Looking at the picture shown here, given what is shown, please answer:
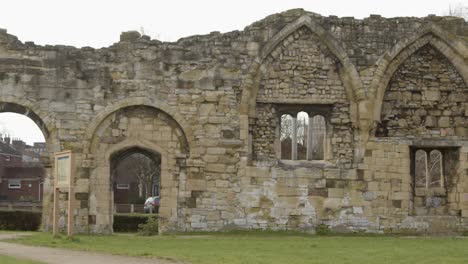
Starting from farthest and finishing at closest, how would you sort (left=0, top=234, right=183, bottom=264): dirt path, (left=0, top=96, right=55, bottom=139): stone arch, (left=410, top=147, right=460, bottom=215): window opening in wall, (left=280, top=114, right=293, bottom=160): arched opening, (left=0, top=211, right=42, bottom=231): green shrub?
(left=280, top=114, right=293, bottom=160): arched opening
(left=0, top=211, right=42, bottom=231): green shrub
(left=410, top=147, right=460, bottom=215): window opening in wall
(left=0, top=96, right=55, bottom=139): stone arch
(left=0, top=234, right=183, bottom=264): dirt path

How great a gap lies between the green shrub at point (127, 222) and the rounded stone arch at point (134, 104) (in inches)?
301

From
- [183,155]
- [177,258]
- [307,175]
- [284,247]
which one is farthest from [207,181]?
[177,258]

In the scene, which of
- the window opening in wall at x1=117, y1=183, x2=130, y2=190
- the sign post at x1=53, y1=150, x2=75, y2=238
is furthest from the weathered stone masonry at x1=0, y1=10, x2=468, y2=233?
the window opening in wall at x1=117, y1=183, x2=130, y2=190

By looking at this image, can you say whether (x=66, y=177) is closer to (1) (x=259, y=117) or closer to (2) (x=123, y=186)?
(1) (x=259, y=117)

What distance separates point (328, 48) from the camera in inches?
765

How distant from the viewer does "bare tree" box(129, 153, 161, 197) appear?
49125 mm

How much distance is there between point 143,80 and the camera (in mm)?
19016

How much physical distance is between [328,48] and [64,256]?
985 cm

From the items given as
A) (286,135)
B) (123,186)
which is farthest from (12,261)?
(123,186)

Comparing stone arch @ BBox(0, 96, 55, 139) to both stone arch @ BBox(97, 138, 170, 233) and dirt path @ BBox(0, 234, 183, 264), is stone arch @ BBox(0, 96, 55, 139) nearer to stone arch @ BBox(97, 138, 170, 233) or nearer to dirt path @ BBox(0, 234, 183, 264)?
stone arch @ BBox(97, 138, 170, 233)

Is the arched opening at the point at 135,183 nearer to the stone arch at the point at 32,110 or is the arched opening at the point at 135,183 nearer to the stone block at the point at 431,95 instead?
the stone arch at the point at 32,110

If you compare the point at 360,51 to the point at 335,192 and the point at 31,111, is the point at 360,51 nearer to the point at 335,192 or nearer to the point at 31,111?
the point at 335,192

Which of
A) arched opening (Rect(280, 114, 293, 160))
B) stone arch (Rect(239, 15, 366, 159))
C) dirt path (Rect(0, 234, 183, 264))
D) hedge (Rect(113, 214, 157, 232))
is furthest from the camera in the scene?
arched opening (Rect(280, 114, 293, 160))

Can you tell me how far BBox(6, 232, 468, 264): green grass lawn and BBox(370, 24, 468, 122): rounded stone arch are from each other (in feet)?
12.7
